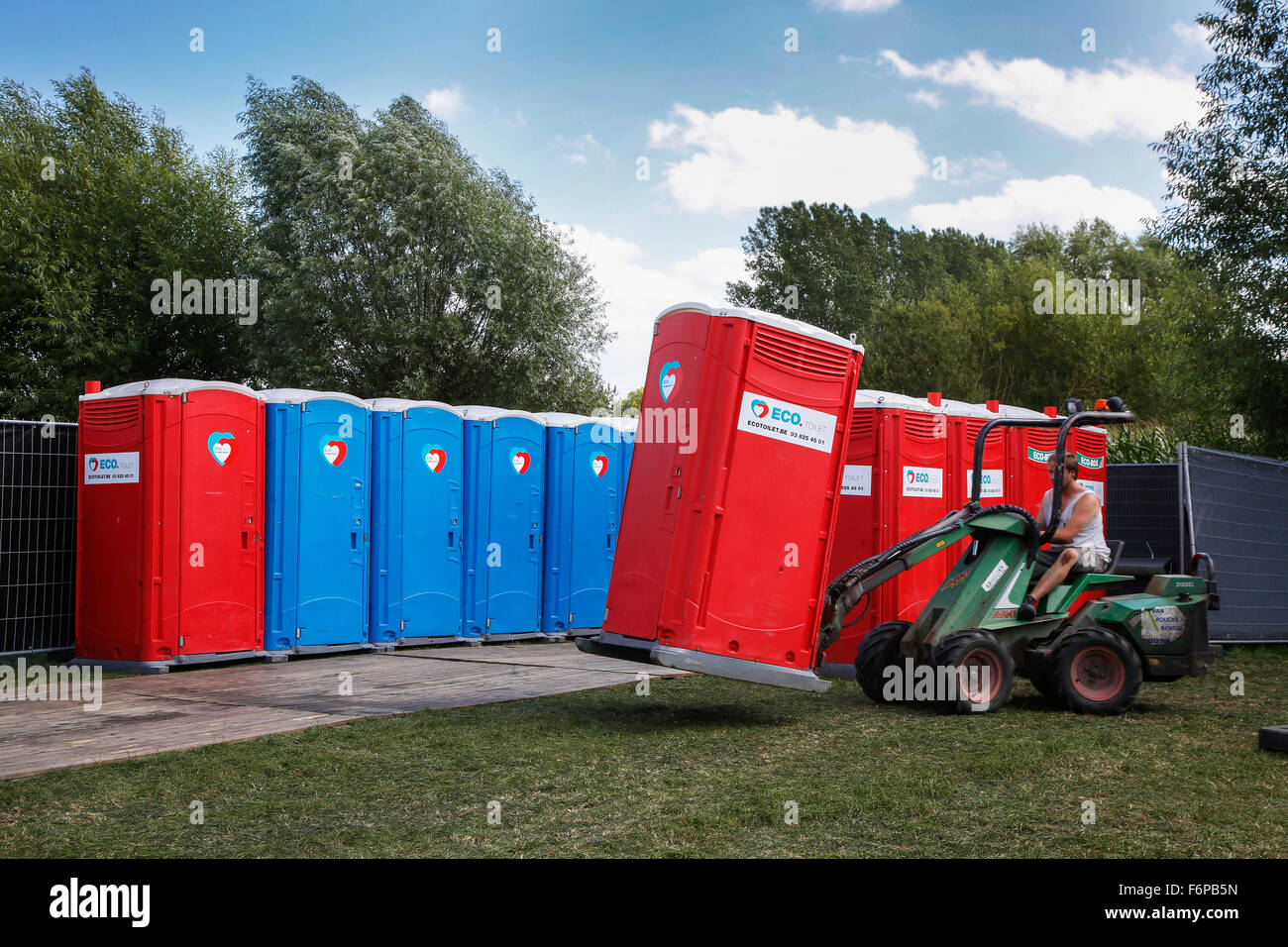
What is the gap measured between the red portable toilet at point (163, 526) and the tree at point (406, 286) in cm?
2042

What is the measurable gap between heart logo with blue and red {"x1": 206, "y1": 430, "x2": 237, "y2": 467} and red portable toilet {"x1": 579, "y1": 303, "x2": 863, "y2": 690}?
15.6ft

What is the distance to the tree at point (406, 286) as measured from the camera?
3184 centimetres

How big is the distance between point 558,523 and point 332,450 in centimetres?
304

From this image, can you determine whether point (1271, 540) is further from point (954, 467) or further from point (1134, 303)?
point (1134, 303)

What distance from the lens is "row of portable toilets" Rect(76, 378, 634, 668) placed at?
34.8 feet

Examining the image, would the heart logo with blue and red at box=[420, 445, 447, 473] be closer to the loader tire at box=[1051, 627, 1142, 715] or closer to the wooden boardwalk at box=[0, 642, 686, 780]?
the wooden boardwalk at box=[0, 642, 686, 780]

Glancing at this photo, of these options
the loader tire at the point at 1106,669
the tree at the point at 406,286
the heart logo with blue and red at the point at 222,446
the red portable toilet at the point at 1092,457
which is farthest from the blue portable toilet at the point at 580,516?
the tree at the point at 406,286

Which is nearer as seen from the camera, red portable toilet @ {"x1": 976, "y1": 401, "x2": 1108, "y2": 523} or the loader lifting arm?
the loader lifting arm

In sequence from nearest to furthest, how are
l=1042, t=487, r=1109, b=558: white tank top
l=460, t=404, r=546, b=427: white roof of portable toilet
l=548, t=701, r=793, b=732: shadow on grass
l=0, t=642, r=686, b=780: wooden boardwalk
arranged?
1. l=0, t=642, r=686, b=780: wooden boardwalk
2. l=548, t=701, r=793, b=732: shadow on grass
3. l=1042, t=487, r=1109, b=558: white tank top
4. l=460, t=404, r=546, b=427: white roof of portable toilet

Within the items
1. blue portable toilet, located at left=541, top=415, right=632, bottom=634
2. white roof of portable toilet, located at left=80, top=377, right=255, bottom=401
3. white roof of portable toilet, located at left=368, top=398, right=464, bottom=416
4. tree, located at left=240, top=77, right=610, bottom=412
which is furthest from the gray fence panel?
tree, located at left=240, top=77, right=610, bottom=412

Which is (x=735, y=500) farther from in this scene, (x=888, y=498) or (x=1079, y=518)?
(x=888, y=498)

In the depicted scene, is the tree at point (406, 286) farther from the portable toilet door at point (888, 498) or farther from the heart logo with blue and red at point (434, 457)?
the portable toilet door at point (888, 498)
